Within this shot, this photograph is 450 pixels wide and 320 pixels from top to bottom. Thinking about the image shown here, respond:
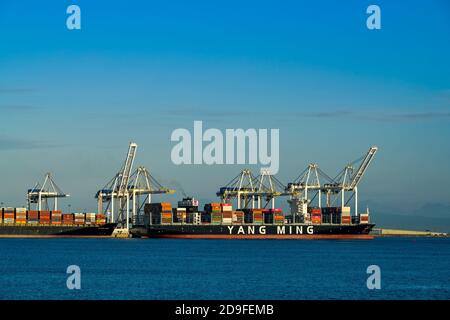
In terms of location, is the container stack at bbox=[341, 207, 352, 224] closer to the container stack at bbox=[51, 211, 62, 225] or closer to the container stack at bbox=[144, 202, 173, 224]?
the container stack at bbox=[144, 202, 173, 224]

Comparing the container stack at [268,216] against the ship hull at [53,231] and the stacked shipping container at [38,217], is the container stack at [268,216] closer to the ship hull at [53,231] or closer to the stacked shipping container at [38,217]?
the ship hull at [53,231]

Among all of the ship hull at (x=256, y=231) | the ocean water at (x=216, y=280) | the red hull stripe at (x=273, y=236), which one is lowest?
the ocean water at (x=216, y=280)

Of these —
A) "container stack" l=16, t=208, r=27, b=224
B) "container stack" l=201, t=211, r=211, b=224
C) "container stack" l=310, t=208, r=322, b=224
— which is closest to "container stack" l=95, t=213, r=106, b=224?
"container stack" l=16, t=208, r=27, b=224

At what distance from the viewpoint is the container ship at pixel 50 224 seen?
6280 inches

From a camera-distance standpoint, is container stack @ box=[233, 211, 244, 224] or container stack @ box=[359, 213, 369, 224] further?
container stack @ box=[359, 213, 369, 224]

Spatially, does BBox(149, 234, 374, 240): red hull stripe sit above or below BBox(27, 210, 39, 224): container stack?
below

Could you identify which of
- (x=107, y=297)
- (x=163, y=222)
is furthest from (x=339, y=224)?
(x=107, y=297)

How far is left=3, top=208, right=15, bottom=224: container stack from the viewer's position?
15850cm

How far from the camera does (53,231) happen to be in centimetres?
16162

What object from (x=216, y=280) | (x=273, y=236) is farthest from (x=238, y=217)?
(x=216, y=280)

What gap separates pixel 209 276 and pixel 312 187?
102 metres

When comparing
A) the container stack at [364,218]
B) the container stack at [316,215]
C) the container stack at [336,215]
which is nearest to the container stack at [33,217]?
the container stack at [316,215]

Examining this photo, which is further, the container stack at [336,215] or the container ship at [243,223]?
the container stack at [336,215]

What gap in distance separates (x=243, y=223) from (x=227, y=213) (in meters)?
4.52
